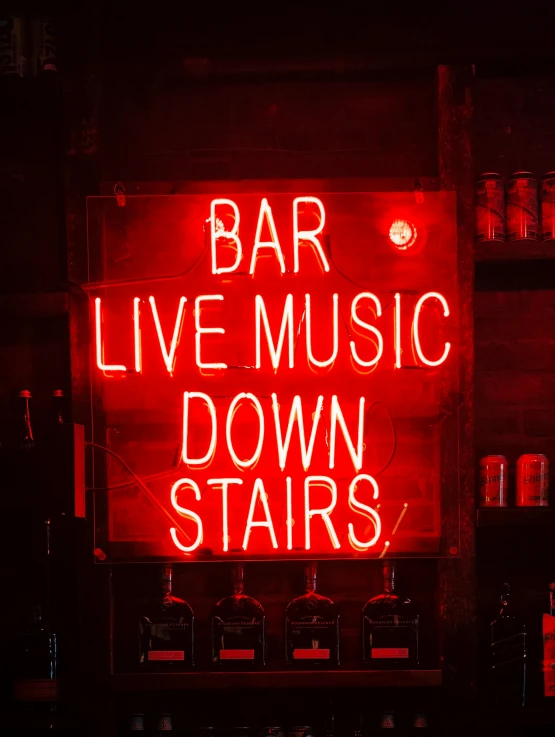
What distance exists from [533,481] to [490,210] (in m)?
0.99

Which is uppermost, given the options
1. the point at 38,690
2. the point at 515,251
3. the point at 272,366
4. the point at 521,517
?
the point at 515,251

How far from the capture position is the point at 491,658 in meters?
2.66

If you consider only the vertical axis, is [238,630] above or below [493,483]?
below

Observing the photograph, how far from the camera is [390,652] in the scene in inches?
103

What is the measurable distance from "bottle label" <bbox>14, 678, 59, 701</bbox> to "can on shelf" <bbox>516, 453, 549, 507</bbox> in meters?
1.77

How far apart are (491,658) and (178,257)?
1.88 meters

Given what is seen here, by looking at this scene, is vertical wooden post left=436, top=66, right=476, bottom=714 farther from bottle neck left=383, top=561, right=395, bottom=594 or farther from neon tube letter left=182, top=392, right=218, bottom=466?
neon tube letter left=182, top=392, right=218, bottom=466

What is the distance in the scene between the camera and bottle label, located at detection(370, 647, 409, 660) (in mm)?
2604

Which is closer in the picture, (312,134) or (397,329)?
(397,329)

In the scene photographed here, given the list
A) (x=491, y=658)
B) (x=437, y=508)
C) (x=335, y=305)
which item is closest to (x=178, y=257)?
(x=335, y=305)

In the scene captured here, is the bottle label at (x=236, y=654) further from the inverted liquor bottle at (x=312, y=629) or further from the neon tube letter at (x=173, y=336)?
the neon tube letter at (x=173, y=336)

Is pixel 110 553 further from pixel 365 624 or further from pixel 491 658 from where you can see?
pixel 491 658

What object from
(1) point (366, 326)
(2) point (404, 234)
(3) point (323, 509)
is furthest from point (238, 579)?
(2) point (404, 234)

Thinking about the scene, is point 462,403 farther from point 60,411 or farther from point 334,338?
point 60,411
